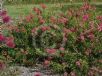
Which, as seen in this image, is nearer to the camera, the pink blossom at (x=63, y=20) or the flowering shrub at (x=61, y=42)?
the flowering shrub at (x=61, y=42)

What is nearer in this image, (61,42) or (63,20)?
(61,42)

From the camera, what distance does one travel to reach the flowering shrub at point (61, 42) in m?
8.30

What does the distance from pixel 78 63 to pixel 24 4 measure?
16119 mm

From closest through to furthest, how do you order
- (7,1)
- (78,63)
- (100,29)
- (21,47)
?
(78,63) → (100,29) → (21,47) → (7,1)

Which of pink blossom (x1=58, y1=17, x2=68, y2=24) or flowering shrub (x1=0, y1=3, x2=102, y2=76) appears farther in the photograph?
pink blossom (x1=58, y1=17, x2=68, y2=24)

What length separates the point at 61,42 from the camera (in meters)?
8.72

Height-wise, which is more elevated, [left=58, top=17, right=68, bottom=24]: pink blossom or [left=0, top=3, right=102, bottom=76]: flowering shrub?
[left=58, top=17, right=68, bottom=24]: pink blossom

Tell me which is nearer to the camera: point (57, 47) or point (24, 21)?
point (57, 47)

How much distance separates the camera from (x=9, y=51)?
9.06 m

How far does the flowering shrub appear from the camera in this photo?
8.30m

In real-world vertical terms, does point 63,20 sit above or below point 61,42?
above

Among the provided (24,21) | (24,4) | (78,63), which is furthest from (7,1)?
(78,63)

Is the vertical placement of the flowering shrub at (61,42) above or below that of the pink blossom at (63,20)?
below

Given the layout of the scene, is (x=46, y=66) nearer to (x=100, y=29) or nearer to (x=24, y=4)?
(x=100, y=29)
